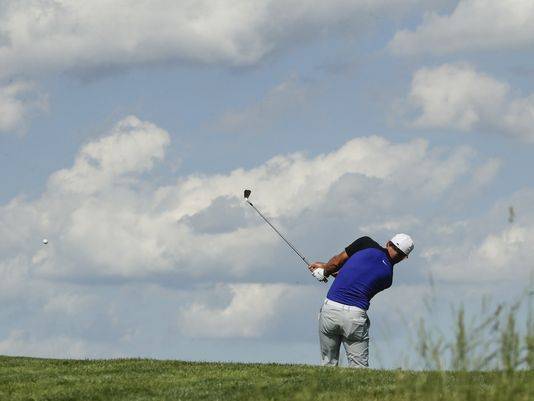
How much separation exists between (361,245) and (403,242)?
0.67m

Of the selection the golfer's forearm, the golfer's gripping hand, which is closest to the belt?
the golfer's forearm

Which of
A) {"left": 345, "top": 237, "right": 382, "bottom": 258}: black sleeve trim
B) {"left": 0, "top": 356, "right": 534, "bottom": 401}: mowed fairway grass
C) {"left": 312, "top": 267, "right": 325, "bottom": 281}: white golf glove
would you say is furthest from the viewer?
{"left": 312, "top": 267, "right": 325, "bottom": 281}: white golf glove

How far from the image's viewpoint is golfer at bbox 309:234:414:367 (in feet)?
53.0

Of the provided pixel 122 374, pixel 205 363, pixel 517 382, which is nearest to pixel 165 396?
pixel 122 374

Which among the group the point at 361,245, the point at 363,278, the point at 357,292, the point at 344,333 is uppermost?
the point at 361,245

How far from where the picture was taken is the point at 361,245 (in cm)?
1655

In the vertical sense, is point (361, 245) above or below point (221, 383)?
above

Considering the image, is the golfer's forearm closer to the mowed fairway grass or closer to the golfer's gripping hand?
the golfer's gripping hand

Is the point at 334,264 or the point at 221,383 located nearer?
the point at 221,383

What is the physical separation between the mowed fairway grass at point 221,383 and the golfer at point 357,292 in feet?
2.18

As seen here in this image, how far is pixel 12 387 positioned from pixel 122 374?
164 cm

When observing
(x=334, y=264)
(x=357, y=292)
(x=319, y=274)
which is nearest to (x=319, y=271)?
(x=319, y=274)

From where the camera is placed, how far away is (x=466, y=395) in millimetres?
10680

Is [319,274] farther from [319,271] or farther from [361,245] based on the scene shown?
[361,245]
